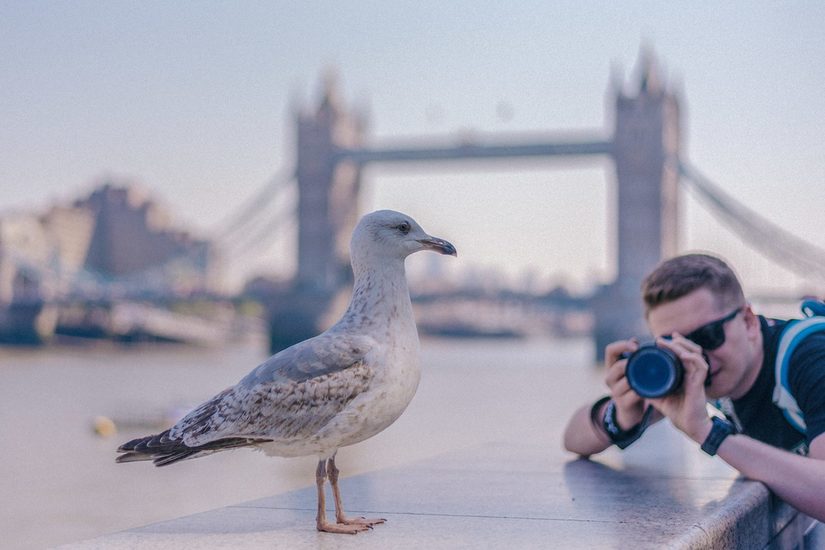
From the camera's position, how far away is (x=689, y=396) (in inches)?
72.8

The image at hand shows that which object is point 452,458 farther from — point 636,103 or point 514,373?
point 636,103

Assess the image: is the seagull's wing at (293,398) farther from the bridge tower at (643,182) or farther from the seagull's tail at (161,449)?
the bridge tower at (643,182)

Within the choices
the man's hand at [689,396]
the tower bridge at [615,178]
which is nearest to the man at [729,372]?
the man's hand at [689,396]

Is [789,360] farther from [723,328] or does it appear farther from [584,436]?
[584,436]

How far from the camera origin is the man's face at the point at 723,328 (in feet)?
6.34

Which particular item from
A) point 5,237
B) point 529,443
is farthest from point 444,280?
point 529,443

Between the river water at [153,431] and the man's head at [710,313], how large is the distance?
3.75 feet

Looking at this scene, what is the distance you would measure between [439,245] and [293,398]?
1.00 ft

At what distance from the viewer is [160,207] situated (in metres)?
72.2

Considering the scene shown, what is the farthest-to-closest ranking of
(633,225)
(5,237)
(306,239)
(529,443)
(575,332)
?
(575,332) → (5,237) → (306,239) → (633,225) → (529,443)

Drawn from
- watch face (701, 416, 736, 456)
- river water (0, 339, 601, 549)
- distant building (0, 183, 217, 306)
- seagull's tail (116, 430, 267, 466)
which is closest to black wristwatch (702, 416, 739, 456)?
watch face (701, 416, 736, 456)

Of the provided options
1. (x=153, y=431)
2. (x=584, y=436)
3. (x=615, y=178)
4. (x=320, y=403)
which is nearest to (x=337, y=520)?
(x=320, y=403)

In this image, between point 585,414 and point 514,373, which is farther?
point 514,373

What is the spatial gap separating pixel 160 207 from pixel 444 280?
2376 centimetres
